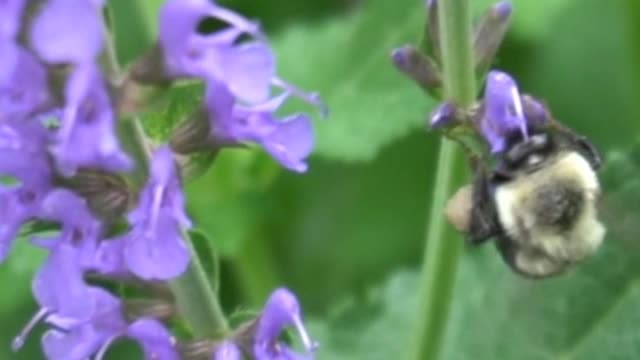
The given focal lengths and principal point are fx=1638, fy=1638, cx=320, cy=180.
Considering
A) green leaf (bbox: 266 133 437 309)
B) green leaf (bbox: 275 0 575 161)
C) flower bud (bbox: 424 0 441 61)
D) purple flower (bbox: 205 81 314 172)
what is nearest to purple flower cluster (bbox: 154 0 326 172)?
purple flower (bbox: 205 81 314 172)

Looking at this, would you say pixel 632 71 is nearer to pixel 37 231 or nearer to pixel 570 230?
pixel 570 230

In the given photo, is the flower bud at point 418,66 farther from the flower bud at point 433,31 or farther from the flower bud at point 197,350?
the flower bud at point 197,350

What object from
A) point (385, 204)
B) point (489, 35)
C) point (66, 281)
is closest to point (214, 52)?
point (66, 281)

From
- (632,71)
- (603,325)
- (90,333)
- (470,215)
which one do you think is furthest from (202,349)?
(632,71)

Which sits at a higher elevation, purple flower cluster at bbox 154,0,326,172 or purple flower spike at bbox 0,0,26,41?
purple flower spike at bbox 0,0,26,41

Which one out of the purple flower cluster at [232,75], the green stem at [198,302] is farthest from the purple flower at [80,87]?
the green stem at [198,302]

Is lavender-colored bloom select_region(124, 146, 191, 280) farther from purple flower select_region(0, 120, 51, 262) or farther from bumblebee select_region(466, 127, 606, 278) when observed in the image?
bumblebee select_region(466, 127, 606, 278)
